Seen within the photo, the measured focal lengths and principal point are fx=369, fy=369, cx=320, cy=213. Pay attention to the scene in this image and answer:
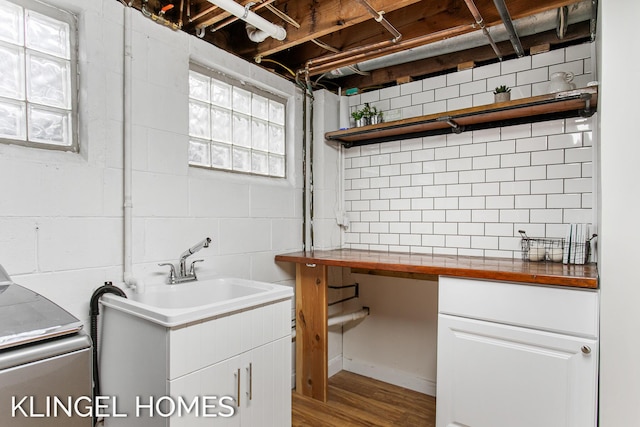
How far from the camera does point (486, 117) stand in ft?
7.41

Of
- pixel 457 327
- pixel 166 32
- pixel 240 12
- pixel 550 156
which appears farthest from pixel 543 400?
pixel 166 32

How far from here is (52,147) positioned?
5.15 ft

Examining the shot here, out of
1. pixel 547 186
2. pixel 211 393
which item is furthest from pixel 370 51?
pixel 211 393

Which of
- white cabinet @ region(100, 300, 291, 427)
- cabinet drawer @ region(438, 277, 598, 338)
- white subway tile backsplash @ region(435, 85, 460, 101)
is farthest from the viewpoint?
white subway tile backsplash @ region(435, 85, 460, 101)

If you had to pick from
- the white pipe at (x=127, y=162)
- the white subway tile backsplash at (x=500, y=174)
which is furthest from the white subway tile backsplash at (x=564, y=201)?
the white pipe at (x=127, y=162)

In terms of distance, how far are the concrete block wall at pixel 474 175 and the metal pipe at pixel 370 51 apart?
0.48 metres

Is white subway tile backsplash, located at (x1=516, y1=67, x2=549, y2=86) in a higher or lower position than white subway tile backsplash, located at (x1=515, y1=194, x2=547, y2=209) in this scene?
higher

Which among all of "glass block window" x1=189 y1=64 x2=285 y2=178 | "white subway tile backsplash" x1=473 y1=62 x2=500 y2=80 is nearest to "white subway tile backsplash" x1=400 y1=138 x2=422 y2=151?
"white subway tile backsplash" x1=473 y1=62 x2=500 y2=80

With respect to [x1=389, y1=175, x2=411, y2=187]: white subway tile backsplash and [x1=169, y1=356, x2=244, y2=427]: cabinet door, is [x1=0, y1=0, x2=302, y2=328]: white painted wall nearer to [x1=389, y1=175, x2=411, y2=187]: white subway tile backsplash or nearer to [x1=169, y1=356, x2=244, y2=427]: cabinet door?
[x1=169, y1=356, x2=244, y2=427]: cabinet door

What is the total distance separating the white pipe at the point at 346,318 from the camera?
2.64m

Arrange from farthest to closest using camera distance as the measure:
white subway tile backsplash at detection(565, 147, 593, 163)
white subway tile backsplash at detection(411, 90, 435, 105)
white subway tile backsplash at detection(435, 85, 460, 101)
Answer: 1. white subway tile backsplash at detection(411, 90, 435, 105)
2. white subway tile backsplash at detection(435, 85, 460, 101)
3. white subway tile backsplash at detection(565, 147, 593, 163)

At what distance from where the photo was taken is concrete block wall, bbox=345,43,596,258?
214 cm

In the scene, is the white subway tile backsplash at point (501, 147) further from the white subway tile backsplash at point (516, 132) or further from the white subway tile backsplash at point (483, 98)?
the white subway tile backsplash at point (483, 98)

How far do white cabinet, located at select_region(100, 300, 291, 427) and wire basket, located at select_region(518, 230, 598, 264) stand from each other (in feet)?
4.74
